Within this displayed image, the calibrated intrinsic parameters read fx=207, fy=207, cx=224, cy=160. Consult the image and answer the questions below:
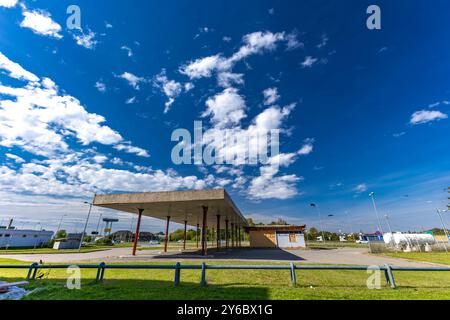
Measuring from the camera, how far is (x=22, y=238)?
4609cm

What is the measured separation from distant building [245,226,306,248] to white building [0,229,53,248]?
145ft

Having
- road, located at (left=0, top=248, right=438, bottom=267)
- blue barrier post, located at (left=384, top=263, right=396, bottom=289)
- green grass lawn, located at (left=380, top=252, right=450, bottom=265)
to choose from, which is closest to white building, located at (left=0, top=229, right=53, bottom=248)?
road, located at (left=0, top=248, right=438, bottom=267)

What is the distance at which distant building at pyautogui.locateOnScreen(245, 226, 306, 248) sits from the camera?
123 feet

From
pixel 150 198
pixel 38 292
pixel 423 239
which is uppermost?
pixel 150 198

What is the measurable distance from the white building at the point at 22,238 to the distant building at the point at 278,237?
44184 millimetres

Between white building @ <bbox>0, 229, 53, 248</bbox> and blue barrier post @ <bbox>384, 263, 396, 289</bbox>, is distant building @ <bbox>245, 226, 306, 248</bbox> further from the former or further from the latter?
white building @ <bbox>0, 229, 53, 248</bbox>

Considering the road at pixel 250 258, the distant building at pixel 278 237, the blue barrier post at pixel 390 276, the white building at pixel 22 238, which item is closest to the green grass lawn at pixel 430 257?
the road at pixel 250 258

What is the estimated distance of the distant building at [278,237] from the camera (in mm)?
37406

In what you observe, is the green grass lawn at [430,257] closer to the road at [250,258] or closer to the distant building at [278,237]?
the road at [250,258]

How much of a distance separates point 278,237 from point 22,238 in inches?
2193
